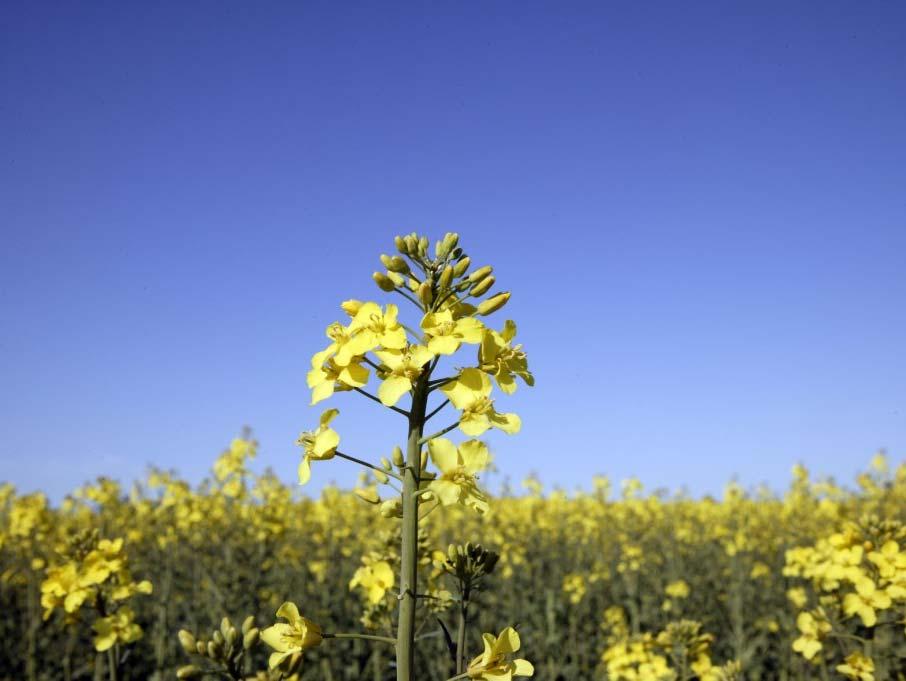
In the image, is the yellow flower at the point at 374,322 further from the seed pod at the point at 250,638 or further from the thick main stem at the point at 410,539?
the seed pod at the point at 250,638

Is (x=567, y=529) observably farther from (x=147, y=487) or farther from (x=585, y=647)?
(x=147, y=487)

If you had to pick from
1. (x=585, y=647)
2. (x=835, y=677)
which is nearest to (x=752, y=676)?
(x=835, y=677)

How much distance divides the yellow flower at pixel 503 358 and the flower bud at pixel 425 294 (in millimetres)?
246

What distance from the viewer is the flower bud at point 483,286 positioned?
2.46 m

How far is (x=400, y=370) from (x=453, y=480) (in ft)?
1.27

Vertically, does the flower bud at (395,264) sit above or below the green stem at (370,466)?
above

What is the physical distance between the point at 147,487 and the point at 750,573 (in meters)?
12.0

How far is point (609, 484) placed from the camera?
17469 mm

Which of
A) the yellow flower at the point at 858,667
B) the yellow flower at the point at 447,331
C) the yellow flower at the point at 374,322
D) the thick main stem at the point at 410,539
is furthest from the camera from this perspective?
the yellow flower at the point at 858,667

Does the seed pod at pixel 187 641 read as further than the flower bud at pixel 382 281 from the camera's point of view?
Yes

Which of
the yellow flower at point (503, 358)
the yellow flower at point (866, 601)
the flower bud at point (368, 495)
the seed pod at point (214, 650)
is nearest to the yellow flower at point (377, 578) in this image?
the seed pod at point (214, 650)

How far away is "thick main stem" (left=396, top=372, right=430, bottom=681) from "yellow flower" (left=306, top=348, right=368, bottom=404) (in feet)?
0.67

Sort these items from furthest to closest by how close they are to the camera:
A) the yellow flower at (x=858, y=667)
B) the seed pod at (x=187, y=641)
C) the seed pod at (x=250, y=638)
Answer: the yellow flower at (x=858, y=667), the seed pod at (x=187, y=641), the seed pod at (x=250, y=638)

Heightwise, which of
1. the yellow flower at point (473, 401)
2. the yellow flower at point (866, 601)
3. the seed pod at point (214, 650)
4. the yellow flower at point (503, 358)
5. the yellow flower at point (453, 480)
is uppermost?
the yellow flower at point (503, 358)
